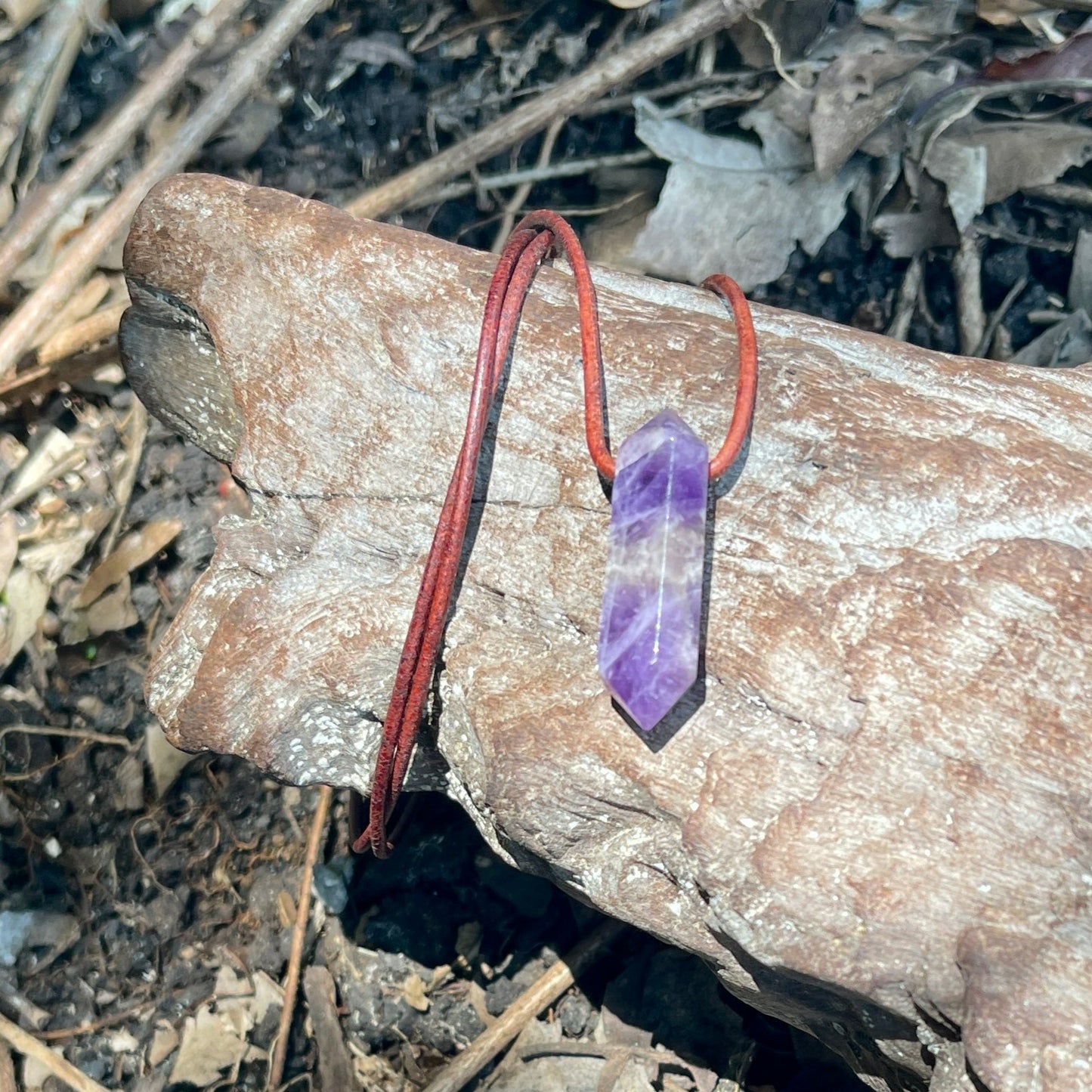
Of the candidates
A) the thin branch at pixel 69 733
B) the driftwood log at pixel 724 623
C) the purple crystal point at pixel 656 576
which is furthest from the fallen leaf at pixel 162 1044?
the purple crystal point at pixel 656 576

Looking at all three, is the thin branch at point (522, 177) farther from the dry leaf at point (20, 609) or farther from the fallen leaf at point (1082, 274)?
the dry leaf at point (20, 609)

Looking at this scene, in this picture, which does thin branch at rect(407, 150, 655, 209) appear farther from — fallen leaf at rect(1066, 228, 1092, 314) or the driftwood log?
fallen leaf at rect(1066, 228, 1092, 314)

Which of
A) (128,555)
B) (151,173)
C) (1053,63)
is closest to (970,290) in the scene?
(1053,63)

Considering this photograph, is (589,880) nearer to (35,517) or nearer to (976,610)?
(976,610)

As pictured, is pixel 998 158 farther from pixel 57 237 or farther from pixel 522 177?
pixel 57 237

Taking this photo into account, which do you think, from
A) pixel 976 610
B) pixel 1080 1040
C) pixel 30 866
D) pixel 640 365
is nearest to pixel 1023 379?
pixel 976 610
